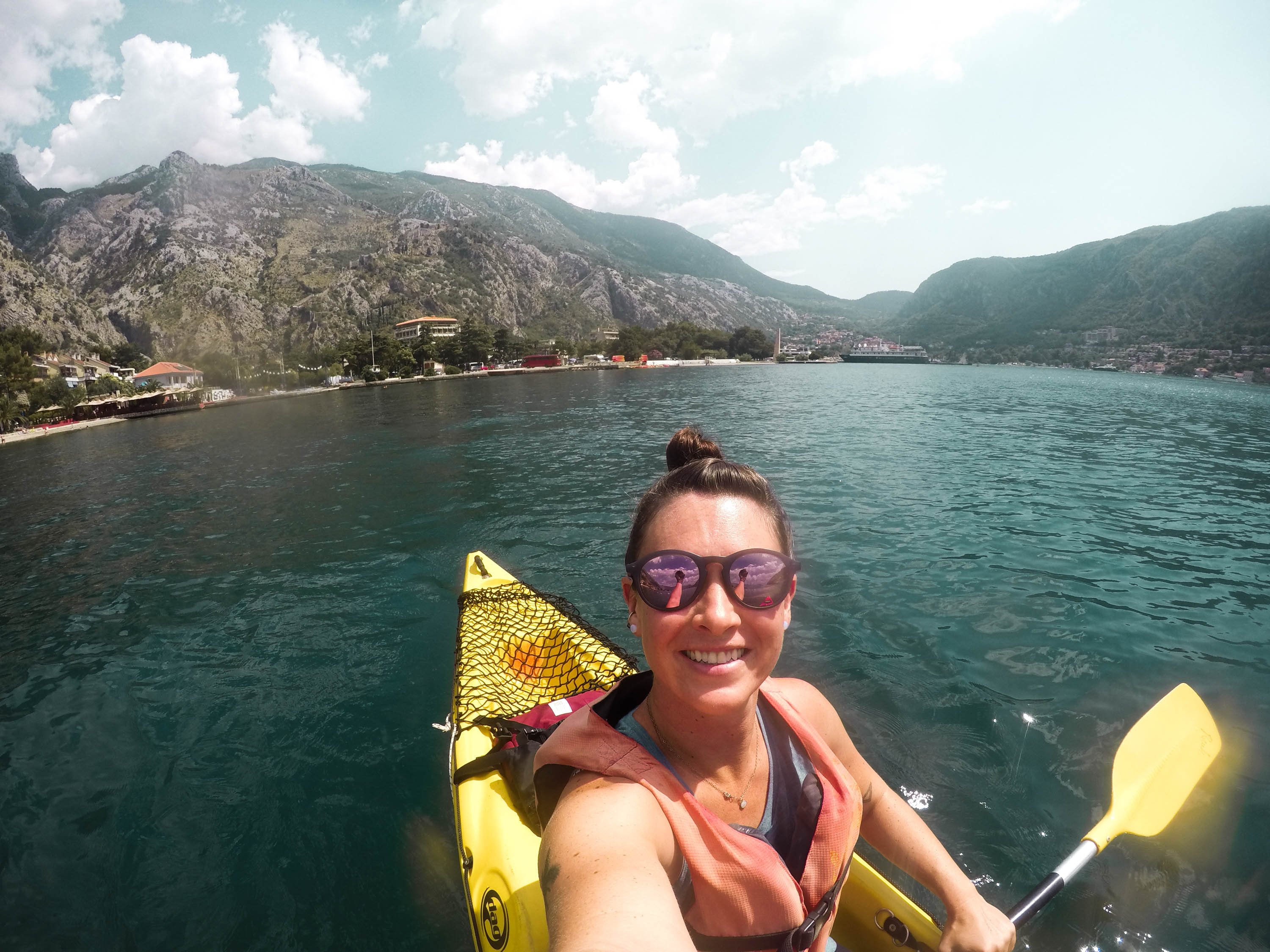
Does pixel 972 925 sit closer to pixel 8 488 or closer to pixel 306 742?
pixel 306 742

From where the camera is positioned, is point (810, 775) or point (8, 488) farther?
point (8, 488)

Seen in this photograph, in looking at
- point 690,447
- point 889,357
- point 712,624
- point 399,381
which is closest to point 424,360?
point 399,381

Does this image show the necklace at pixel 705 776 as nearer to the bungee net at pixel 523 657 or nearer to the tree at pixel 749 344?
the bungee net at pixel 523 657

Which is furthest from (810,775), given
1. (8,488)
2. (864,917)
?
(8,488)

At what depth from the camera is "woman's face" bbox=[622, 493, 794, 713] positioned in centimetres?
195

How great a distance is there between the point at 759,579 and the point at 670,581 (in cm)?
33

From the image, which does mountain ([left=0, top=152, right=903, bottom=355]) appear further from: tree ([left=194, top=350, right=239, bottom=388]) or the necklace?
the necklace

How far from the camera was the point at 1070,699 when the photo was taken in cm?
698

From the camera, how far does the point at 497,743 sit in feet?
16.1

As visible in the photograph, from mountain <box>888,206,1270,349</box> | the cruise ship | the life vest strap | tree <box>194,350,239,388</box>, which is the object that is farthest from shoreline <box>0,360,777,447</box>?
mountain <box>888,206,1270,349</box>

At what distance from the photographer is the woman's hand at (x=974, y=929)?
2680 millimetres

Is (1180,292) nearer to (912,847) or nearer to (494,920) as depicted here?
(912,847)

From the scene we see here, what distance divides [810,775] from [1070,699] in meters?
6.72

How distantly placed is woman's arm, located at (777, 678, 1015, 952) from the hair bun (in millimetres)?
2682
